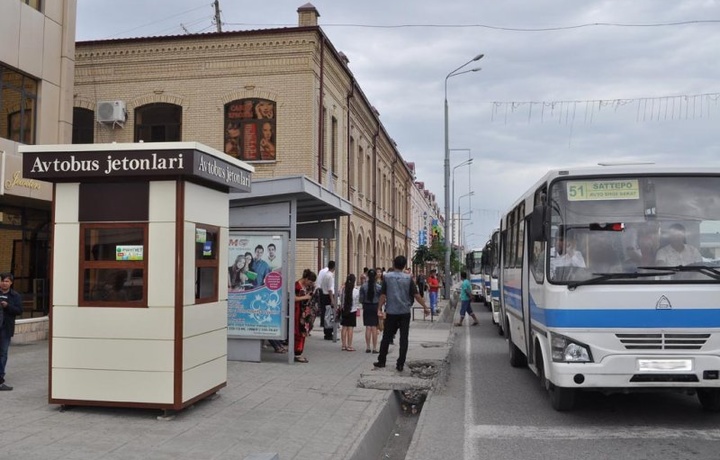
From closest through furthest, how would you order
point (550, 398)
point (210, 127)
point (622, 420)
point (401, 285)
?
point (622, 420), point (550, 398), point (401, 285), point (210, 127)

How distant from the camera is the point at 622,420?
7906mm

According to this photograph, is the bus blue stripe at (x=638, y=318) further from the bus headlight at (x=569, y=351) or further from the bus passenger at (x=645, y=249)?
the bus passenger at (x=645, y=249)

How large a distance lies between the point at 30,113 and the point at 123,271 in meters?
9.08

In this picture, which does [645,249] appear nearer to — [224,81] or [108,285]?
[108,285]

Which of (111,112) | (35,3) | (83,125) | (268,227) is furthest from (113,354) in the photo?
(83,125)

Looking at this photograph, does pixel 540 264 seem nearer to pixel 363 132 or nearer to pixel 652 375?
pixel 652 375

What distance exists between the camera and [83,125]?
77.8 ft

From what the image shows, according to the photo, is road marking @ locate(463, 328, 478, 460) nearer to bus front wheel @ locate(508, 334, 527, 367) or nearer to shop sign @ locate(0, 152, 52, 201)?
bus front wheel @ locate(508, 334, 527, 367)

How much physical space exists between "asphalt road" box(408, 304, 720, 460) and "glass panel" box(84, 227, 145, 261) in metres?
3.55

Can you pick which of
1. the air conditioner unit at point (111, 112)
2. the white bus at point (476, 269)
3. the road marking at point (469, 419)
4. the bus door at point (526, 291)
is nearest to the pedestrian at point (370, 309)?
the road marking at point (469, 419)

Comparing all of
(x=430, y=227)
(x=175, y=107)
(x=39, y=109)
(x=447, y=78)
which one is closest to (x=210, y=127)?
(x=175, y=107)

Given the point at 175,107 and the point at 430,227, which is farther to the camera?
the point at 430,227

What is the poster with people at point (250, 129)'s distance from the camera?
72.9ft

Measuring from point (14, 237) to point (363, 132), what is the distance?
66.8ft
